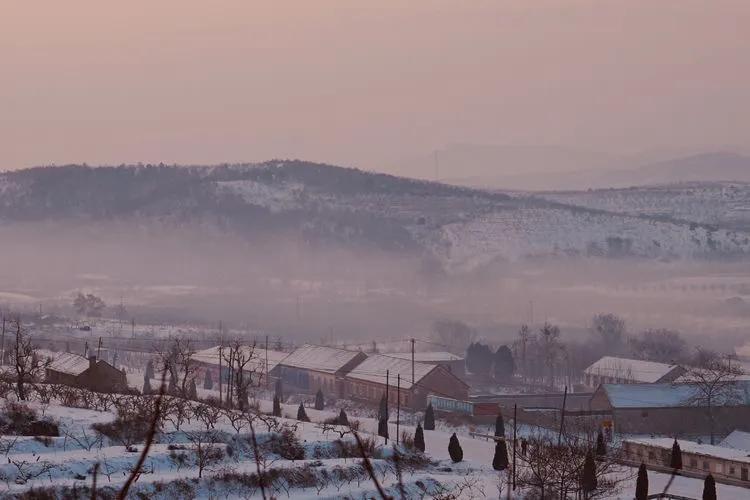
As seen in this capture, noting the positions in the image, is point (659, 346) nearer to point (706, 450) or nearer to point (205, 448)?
point (706, 450)

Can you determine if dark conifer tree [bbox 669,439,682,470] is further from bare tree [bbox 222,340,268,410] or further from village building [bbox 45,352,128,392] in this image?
village building [bbox 45,352,128,392]

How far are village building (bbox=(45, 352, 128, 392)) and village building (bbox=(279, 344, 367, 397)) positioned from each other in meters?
24.5

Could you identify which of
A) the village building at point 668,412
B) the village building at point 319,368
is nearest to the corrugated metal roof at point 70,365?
the village building at point 319,368

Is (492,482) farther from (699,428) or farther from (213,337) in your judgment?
(213,337)

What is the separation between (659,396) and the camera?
3469 inches

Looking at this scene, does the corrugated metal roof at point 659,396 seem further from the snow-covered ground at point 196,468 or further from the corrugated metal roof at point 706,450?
the snow-covered ground at point 196,468

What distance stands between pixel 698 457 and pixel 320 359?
5038cm

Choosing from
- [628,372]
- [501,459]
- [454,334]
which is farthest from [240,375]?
[454,334]

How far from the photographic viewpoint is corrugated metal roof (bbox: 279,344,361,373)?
10888 cm

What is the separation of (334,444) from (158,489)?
37.1 feet

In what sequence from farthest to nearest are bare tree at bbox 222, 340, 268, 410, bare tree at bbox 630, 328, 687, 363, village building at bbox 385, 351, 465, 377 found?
bare tree at bbox 630, 328, 687, 363
village building at bbox 385, 351, 465, 377
bare tree at bbox 222, 340, 268, 410

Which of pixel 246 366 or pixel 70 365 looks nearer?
pixel 70 365

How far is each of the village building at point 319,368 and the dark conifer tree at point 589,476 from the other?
180 ft

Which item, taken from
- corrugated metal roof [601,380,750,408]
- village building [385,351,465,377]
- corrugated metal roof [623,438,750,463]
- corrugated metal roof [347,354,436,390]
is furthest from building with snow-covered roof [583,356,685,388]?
corrugated metal roof [623,438,750,463]
